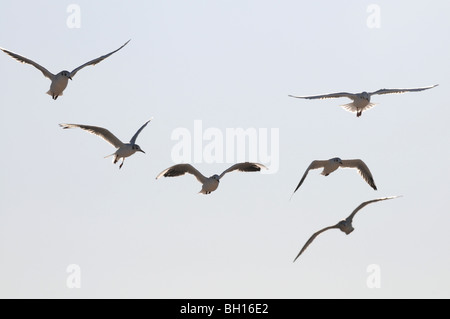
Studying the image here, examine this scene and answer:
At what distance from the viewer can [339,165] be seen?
28703 millimetres

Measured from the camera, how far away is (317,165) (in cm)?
2836

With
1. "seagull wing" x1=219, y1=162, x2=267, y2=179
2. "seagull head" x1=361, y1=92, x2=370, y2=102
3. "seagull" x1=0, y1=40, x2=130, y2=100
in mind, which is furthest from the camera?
"seagull wing" x1=219, y1=162, x2=267, y2=179

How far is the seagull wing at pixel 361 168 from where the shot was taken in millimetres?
29341

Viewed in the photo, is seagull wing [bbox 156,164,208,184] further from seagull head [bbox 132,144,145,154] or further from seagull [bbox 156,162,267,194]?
seagull head [bbox 132,144,145,154]

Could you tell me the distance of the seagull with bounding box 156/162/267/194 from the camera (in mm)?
28438

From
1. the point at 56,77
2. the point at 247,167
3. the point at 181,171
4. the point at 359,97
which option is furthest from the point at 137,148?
the point at 359,97

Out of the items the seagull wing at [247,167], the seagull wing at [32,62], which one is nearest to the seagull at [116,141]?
the seagull wing at [32,62]

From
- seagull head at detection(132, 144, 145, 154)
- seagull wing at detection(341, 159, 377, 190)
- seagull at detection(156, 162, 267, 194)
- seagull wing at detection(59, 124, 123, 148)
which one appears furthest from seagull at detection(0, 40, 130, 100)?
seagull wing at detection(341, 159, 377, 190)

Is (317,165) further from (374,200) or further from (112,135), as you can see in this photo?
(112,135)

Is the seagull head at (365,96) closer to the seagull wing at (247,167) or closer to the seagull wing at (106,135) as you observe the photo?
the seagull wing at (247,167)

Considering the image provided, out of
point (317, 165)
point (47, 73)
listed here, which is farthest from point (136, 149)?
point (317, 165)

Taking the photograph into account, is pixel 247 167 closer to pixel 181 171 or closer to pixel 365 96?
pixel 181 171

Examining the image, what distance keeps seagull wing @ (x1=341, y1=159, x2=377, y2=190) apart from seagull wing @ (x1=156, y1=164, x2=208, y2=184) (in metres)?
3.95
